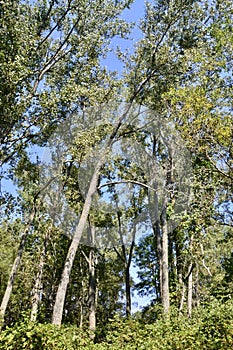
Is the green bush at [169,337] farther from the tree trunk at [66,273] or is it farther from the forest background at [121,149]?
the tree trunk at [66,273]

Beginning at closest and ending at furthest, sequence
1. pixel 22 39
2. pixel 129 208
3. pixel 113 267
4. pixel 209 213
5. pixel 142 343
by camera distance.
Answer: pixel 142 343 < pixel 22 39 < pixel 209 213 < pixel 129 208 < pixel 113 267

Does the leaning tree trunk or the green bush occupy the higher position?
the leaning tree trunk

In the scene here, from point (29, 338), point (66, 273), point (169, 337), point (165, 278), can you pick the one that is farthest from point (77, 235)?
point (29, 338)

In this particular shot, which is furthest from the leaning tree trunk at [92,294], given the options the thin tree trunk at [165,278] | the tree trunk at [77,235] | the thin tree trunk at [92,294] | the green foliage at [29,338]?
the green foliage at [29,338]

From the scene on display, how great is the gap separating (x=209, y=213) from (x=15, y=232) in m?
8.82

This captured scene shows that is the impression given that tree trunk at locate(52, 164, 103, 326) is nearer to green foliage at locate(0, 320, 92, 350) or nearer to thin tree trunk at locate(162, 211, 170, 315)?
thin tree trunk at locate(162, 211, 170, 315)

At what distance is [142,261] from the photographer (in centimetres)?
2203

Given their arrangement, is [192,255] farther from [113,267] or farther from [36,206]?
[113,267]

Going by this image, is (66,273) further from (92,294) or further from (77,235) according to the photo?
(92,294)

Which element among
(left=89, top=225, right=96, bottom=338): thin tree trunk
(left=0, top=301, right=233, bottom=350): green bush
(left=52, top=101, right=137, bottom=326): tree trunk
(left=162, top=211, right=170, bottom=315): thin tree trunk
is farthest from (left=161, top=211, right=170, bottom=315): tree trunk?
(left=0, top=301, right=233, bottom=350): green bush

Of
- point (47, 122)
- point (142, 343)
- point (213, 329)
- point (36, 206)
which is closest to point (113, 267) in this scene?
point (36, 206)

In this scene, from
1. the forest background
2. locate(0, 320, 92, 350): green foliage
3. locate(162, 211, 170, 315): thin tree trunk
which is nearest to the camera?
→ locate(0, 320, 92, 350): green foliage

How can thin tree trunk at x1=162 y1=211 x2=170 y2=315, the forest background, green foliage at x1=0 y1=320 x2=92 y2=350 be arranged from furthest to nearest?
thin tree trunk at x1=162 y1=211 x2=170 y2=315 → the forest background → green foliage at x1=0 y1=320 x2=92 y2=350

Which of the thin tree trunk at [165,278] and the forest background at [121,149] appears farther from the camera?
the thin tree trunk at [165,278]
